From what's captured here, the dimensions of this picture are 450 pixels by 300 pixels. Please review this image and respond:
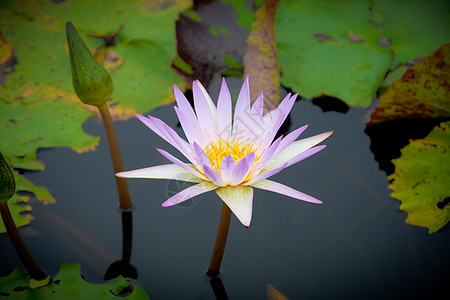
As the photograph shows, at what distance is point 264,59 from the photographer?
7.56ft

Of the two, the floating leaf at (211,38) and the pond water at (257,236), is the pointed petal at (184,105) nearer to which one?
the pond water at (257,236)

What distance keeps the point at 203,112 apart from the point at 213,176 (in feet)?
1.20

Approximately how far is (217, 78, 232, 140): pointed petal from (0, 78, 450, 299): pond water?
18.0 inches

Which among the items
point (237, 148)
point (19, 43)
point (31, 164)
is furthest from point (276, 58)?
point (19, 43)

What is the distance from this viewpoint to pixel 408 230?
78.4 inches

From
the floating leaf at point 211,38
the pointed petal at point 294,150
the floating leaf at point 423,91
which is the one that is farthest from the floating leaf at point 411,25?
the pointed petal at point 294,150

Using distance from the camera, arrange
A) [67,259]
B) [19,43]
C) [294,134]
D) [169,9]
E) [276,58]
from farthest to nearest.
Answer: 1. [169,9]
2. [19,43]
3. [276,58]
4. [67,259]
5. [294,134]

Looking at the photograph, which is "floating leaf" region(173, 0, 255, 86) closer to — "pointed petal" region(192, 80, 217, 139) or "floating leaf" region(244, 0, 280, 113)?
"floating leaf" region(244, 0, 280, 113)

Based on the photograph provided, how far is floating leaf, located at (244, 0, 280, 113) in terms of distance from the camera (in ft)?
7.21

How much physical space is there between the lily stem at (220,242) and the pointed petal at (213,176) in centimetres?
13

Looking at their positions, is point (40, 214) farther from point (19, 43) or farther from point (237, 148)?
point (19, 43)

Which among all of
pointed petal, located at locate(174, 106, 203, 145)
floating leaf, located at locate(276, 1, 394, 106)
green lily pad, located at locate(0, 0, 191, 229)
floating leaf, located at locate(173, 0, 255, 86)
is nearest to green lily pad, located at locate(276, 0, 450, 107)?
floating leaf, located at locate(276, 1, 394, 106)

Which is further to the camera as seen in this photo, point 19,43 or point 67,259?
point 19,43

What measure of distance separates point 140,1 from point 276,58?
1.31 meters
